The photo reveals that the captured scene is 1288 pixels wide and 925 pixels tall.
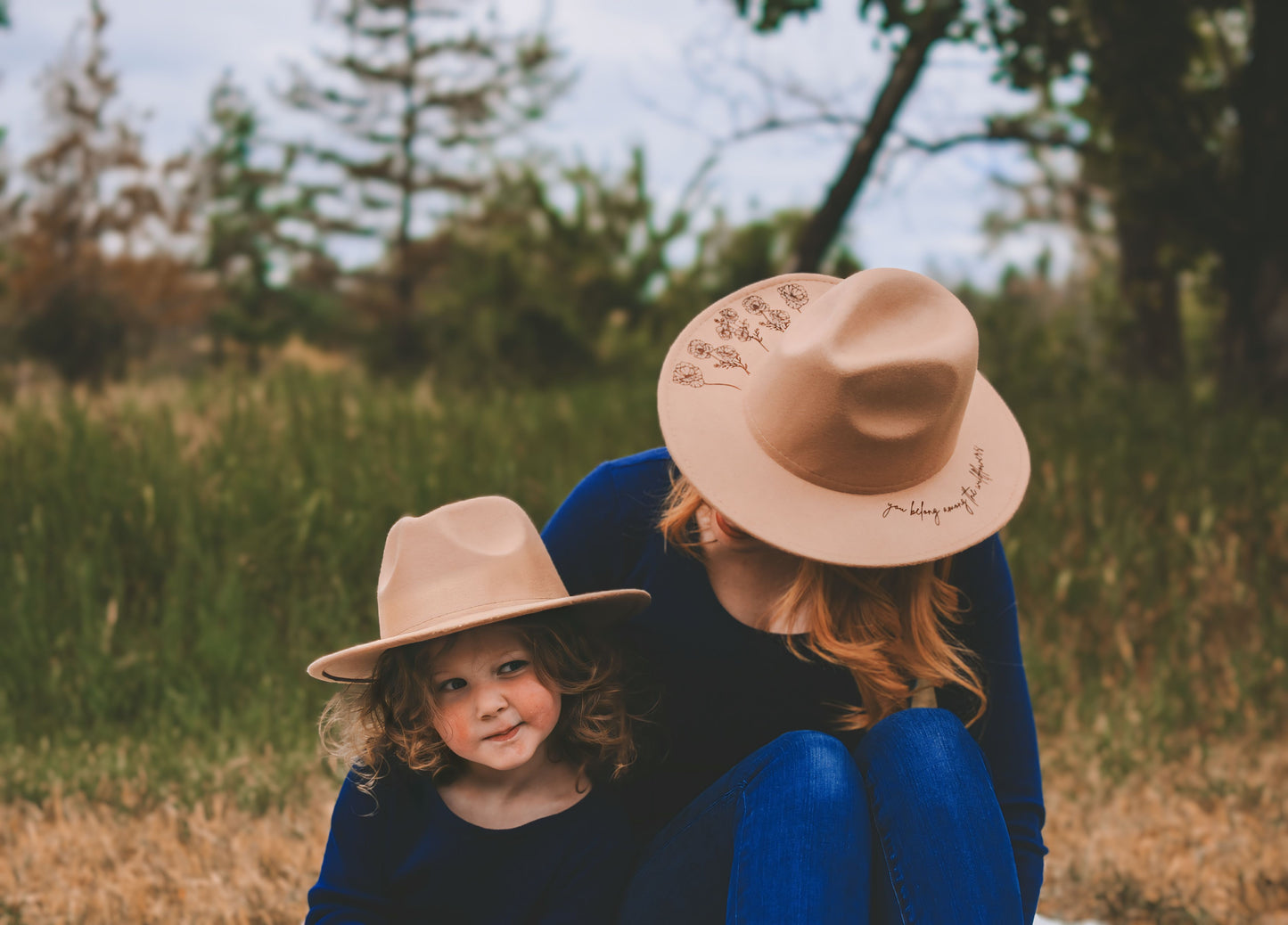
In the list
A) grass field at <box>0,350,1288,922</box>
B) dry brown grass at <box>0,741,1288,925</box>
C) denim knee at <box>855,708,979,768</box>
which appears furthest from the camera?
grass field at <box>0,350,1288,922</box>

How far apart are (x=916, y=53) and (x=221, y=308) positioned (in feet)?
55.3

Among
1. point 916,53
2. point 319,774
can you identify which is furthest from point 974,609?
point 916,53

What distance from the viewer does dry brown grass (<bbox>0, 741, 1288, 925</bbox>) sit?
2.47m

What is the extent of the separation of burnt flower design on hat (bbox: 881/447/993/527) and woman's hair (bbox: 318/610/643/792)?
534mm

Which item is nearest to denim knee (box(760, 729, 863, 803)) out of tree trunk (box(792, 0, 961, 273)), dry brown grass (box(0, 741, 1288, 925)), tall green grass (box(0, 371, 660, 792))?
dry brown grass (box(0, 741, 1288, 925))

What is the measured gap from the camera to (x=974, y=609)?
180 centimetres

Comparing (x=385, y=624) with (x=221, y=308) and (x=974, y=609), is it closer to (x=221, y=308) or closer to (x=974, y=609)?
(x=974, y=609)

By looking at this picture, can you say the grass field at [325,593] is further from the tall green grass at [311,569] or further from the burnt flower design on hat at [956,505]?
the burnt flower design on hat at [956,505]

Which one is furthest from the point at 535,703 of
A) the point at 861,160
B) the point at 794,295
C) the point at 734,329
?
the point at 861,160

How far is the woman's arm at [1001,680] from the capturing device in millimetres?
1768

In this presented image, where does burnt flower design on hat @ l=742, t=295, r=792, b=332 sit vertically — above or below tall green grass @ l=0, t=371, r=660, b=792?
above

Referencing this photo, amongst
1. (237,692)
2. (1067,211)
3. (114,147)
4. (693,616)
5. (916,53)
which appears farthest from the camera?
(114,147)

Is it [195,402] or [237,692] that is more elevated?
[195,402]

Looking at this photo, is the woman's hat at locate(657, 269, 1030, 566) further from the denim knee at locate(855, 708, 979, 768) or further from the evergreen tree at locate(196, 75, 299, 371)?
the evergreen tree at locate(196, 75, 299, 371)
